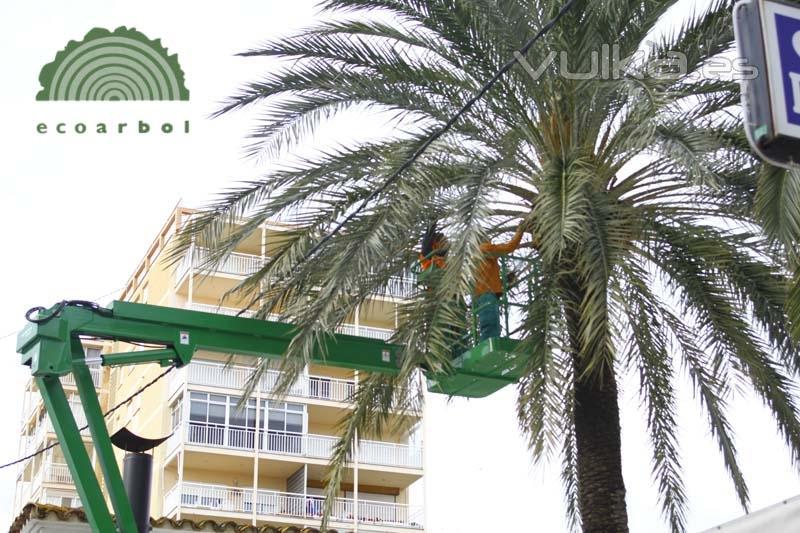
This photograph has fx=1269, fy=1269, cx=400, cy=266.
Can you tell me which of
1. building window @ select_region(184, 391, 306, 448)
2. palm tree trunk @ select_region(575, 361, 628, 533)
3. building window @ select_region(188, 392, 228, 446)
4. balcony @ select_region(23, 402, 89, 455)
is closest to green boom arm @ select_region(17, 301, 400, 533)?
palm tree trunk @ select_region(575, 361, 628, 533)

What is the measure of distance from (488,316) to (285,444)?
37.9m

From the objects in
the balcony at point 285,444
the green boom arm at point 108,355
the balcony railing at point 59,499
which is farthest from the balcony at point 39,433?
the green boom arm at point 108,355

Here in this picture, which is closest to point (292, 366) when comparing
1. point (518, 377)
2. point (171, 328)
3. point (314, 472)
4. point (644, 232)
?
point (171, 328)

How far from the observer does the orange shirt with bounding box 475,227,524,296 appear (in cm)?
1377

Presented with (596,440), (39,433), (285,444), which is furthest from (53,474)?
(596,440)

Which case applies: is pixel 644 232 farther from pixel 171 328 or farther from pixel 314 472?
pixel 314 472

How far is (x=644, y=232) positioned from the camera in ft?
46.0

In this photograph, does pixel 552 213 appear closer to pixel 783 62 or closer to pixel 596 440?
pixel 596 440

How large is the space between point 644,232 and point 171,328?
5351 mm

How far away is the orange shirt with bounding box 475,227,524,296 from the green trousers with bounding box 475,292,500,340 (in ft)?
0.33

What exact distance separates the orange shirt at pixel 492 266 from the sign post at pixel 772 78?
8763 millimetres

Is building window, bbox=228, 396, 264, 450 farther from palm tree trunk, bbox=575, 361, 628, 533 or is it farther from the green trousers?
palm tree trunk, bbox=575, 361, 628, 533

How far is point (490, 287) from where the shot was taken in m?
14.0

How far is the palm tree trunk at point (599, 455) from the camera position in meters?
13.4
